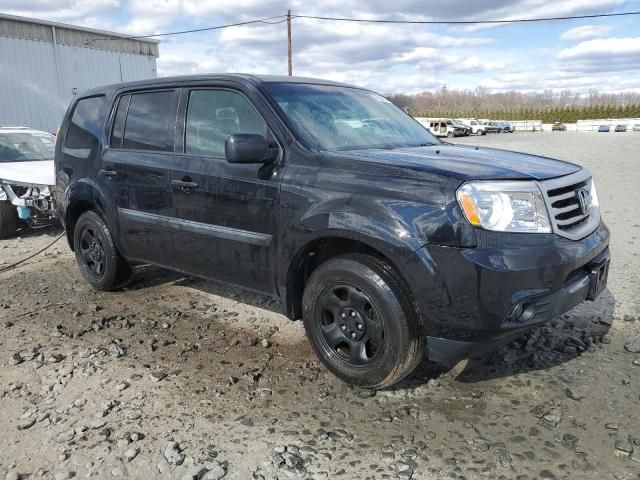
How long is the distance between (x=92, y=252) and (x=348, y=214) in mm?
3154

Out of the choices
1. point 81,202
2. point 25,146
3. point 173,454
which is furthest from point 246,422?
point 25,146

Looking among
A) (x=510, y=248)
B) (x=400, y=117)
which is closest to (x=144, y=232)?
(x=400, y=117)

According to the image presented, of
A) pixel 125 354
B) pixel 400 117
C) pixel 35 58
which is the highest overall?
pixel 35 58

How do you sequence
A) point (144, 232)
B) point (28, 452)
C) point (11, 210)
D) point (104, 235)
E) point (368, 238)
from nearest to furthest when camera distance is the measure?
1. point (28, 452)
2. point (368, 238)
3. point (144, 232)
4. point (104, 235)
5. point (11, 210)

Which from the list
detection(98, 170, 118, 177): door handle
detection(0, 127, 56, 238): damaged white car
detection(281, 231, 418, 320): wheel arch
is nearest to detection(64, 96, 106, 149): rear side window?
detection(98, 170, 118, 177): door handle

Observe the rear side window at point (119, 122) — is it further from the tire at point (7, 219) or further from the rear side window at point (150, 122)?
the tire at point (7, 219)

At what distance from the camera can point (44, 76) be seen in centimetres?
2483

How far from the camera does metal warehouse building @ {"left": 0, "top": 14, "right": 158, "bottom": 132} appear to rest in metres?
23.5

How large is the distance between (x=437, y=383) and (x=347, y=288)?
33.0 inches

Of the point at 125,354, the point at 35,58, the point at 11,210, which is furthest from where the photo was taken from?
the point at 35,58

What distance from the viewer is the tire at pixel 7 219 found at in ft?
25.2

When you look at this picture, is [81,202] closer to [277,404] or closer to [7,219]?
[277,404]

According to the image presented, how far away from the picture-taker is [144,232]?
4.43 metres

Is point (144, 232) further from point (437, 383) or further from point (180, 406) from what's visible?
point (437, 383)
